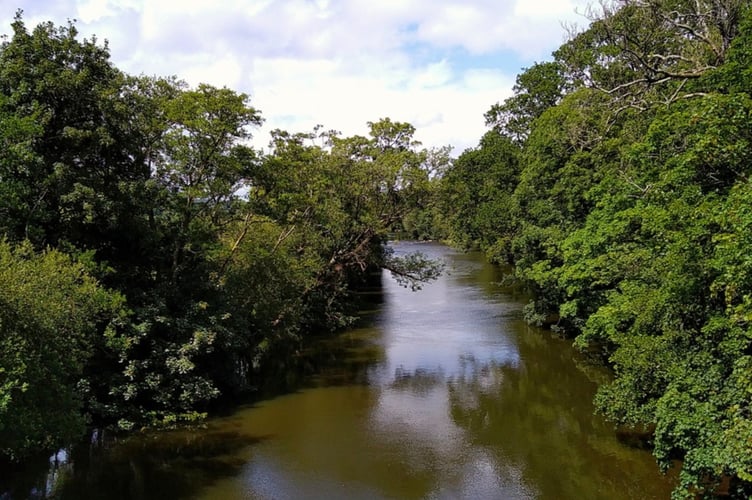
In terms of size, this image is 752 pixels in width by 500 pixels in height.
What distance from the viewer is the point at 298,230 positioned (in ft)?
86.9

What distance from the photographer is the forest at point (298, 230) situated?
10453mm

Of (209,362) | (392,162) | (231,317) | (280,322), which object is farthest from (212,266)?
(392,162)

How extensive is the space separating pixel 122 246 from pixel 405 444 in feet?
33.2

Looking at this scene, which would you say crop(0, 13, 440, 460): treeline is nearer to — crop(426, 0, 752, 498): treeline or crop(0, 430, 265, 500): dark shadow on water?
crop(0, 430, 265, 500): dark shadow on water

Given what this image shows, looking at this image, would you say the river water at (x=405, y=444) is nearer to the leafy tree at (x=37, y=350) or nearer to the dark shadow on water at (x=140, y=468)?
the dark shadow on water at (x=140, y=468)

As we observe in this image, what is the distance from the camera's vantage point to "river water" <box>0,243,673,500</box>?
13422 millimetres

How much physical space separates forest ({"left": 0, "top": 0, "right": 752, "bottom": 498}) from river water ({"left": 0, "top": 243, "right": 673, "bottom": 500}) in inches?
59.6

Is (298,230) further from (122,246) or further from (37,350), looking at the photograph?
(37,350)

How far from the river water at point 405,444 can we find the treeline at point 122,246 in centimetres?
167

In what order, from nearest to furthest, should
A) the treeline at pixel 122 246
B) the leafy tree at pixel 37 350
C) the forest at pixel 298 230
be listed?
the leafy tree at pixel 37 350, the forest at pixel 298 230, the treeline at pixel 122 246

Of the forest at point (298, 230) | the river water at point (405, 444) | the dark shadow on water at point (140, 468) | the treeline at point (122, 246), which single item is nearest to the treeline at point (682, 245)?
the forest at point (298, 230)

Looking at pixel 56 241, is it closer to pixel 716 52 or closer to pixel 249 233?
pixel 249 233

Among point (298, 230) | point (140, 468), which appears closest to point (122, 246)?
point (140, 468)

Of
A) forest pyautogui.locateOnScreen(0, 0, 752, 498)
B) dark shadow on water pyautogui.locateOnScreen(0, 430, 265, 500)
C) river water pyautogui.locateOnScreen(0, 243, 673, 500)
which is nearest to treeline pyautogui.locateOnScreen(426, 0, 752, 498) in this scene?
forest pyautogui.locateOnScreen(0, 0, 752, 498)
